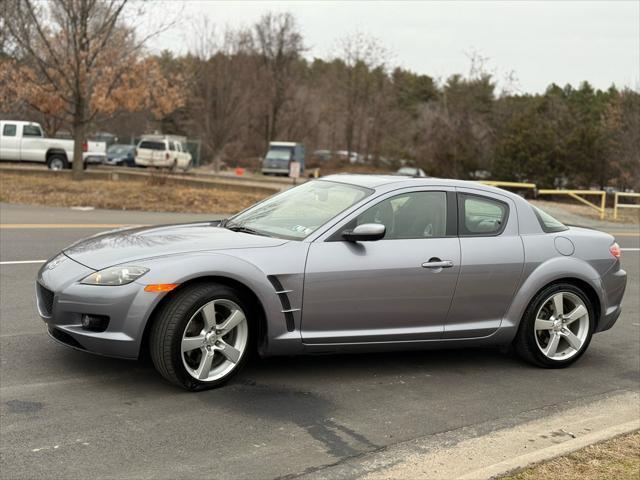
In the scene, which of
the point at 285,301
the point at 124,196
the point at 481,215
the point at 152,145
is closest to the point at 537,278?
the point at 481,215

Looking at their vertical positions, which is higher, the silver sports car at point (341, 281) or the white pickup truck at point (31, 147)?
the white pickup truck at point (31, 147)

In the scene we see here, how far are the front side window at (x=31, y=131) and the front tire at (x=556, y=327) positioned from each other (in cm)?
2834

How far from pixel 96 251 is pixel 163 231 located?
63cm

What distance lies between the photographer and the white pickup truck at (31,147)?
30375 millimetres

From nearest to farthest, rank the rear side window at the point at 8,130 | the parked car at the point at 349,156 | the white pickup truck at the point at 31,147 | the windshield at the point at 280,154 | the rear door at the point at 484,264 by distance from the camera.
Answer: the rear door at the point at 484,264
the white pickup truck at the point at 31,147
the rear side window at the point at 8,130
the windshield at the point at 280,154
the parked car at the point at 349,156

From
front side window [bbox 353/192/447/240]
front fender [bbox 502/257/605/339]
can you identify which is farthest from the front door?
front fender [bbox 502/257/605/339]

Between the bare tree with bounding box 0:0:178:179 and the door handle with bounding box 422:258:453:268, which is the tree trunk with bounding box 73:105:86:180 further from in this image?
the door handle with bounding box 422:258:453:268

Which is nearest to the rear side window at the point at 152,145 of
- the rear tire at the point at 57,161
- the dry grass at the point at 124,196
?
the rear tire at the point at 57,161

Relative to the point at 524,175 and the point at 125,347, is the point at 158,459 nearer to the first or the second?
the point at 125,347

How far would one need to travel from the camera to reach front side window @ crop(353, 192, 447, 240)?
18.4 ft

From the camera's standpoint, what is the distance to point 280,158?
44.2 m

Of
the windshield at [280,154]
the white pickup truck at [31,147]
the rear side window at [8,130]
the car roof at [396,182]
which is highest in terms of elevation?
the windshield at [280,154]

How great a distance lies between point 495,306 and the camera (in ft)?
19.2

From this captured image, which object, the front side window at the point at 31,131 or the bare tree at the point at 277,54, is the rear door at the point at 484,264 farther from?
the bare tree at the point at 277,54
